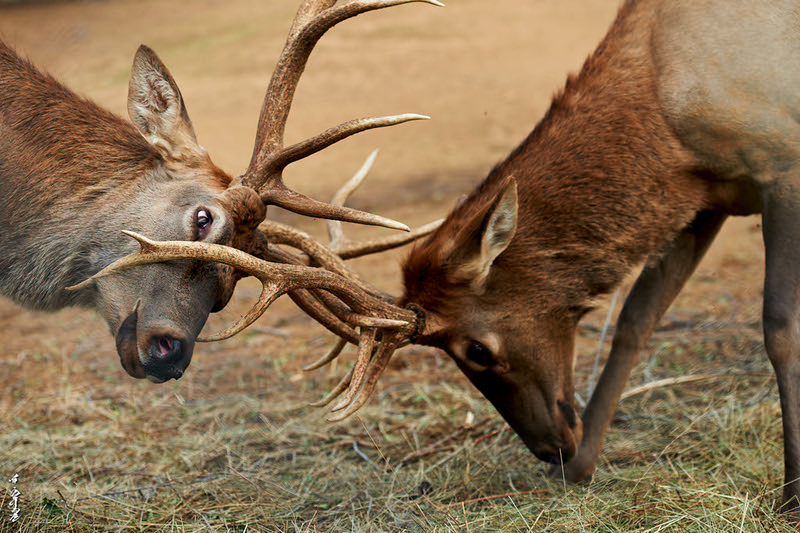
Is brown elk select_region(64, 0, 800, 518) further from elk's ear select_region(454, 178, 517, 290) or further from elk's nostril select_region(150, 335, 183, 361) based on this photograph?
elk's nostril select_region(150, 335, 183, 361)

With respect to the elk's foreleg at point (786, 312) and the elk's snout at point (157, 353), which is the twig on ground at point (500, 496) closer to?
the elk's foreleg at point (786, 312)

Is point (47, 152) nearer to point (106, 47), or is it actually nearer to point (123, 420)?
point (123, 420)

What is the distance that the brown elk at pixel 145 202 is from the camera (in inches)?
130

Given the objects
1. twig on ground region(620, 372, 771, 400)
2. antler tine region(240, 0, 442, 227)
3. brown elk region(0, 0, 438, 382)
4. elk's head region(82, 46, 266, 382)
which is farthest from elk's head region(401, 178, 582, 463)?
twig on ground region(620, 372, 771, 400)

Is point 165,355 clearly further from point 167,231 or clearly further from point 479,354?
point 479,354

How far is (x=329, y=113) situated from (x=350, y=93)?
1.08m

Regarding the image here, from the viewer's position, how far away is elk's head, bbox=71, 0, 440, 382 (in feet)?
10.7

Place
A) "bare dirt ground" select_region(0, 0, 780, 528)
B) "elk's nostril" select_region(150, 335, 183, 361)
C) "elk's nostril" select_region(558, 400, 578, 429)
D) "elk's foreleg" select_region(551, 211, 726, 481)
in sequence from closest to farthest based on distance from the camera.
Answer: "elk's nostril" select_region(150, 335, 183, 361) < "elk's nostril" select_region(558, 400, 578, 429) < "elk's foreleg" select_region(551, 211, 726, 481) < "bare dirt ground" select_region(0, 0, 780, 528)

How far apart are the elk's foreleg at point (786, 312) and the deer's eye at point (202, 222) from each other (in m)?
2.30

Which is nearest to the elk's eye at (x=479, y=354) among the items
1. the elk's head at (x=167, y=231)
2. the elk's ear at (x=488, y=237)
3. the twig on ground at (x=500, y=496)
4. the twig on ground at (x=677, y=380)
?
the elk's ear at (x=488, y=237)

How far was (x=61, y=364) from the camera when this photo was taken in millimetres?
5844

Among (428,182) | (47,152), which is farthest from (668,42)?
(428,182)

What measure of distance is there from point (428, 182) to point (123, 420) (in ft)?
19.7

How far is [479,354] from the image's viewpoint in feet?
11.7
